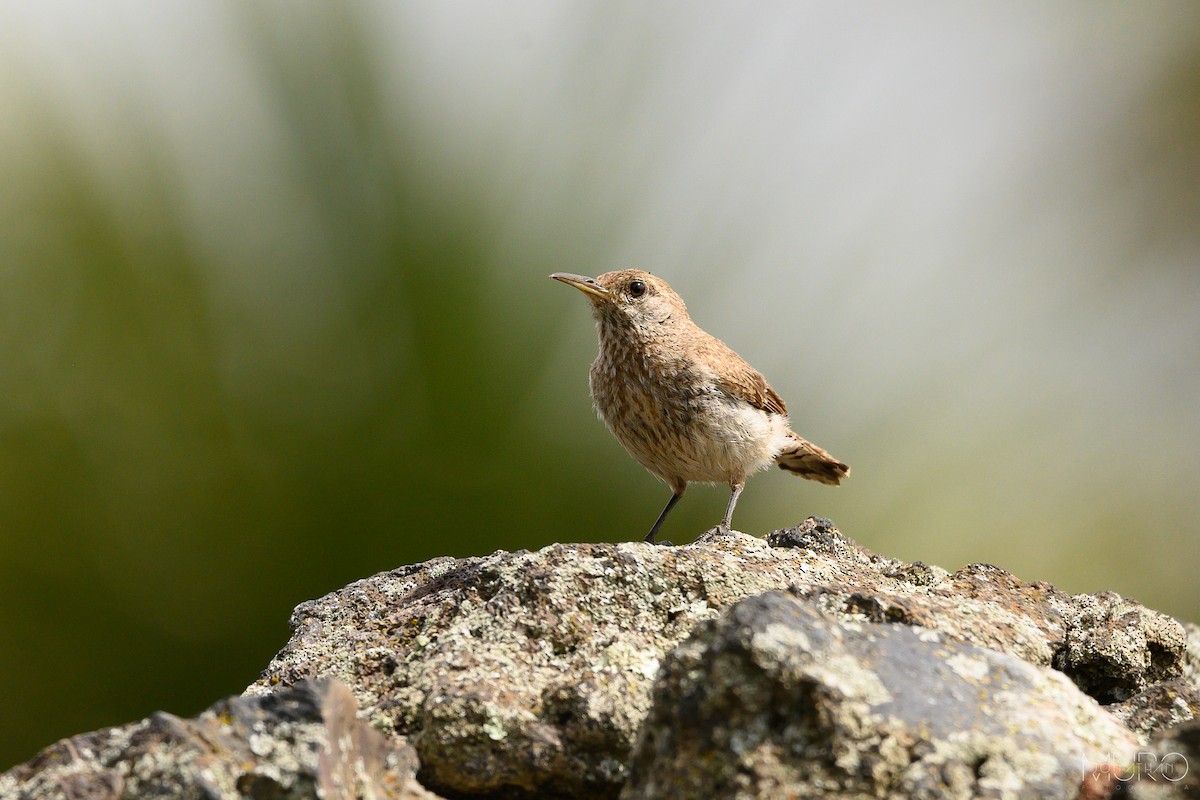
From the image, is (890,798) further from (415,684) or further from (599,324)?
(599,324)

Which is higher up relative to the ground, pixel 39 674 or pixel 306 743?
pixel 306 743

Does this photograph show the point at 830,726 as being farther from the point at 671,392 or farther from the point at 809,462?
the point at 809,462

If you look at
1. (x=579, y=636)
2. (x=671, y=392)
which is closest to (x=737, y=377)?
(x=671, y=392)

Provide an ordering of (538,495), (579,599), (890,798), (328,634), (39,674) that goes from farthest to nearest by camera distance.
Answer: (538,495)
(39,674)
(328,634)
(579,599)
(890,798)

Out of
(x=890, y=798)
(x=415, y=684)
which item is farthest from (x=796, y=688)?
(x=415, y=684)

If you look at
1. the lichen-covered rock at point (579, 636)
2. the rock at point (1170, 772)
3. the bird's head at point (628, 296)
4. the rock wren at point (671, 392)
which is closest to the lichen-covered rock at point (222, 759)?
the lichen-covered rock at point (579, 636)

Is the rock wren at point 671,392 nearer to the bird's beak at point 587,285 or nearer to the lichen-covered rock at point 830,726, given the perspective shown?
the bird's beak at point 587,285

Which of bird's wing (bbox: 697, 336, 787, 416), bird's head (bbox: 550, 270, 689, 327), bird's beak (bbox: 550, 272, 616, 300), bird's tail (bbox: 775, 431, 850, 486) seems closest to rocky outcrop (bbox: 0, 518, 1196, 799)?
bird's wing (bbox: 697, 336, 787, 416)

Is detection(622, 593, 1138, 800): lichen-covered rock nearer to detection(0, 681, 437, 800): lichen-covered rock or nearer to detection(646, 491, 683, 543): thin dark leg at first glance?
detection(0, 681, 437, 800): lichen-covered rock
